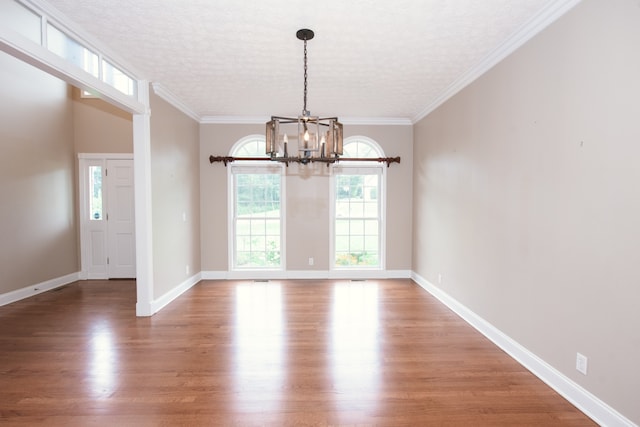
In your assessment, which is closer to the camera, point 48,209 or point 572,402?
point 572,402

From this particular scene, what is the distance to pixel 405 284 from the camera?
512cm

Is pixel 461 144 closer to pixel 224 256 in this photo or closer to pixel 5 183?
pixel 224 256

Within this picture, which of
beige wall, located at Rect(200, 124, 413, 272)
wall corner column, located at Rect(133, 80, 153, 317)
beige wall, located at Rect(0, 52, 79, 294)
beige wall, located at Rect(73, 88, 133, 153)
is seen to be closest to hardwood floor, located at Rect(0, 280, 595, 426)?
wall corner column, located at Rect(133, 80, 153, 317)

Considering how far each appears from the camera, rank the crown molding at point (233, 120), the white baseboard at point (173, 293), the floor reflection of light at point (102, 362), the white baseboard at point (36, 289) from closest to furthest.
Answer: the floor reflection of light at point (102, 362)
the white baseboard at point (173, 293)
the white baseboard at point (36, 289)
the crown molding at point (233, 120)

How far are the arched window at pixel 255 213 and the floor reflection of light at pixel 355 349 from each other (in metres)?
1.55

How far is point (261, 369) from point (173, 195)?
2.92 m

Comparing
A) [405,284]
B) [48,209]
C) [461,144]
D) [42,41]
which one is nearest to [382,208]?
[405,284]

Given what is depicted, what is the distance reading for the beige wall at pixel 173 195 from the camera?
3.92 m


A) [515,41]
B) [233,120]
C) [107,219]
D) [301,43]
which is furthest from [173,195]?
[515,41]

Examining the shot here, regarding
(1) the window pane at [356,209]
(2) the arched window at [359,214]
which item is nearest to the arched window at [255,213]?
(2) the arched window at [359,214]

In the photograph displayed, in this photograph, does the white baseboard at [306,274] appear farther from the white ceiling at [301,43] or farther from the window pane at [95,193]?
the white ceiling at [301,43]

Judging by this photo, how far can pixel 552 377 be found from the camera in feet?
7.53

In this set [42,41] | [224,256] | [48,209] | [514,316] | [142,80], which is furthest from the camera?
[224,256]

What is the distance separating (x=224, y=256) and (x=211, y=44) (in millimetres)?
3572
